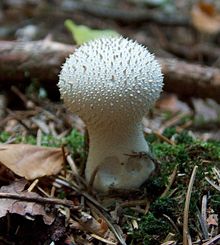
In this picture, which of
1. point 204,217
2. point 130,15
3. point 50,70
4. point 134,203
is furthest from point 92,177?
point 130,15

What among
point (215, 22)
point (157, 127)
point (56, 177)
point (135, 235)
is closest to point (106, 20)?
point (215, 22)

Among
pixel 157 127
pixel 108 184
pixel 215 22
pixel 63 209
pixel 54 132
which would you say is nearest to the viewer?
pixel 63 209

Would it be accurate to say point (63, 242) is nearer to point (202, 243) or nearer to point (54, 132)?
point (202, 243)

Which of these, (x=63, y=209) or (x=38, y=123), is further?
(x=38, y=123)

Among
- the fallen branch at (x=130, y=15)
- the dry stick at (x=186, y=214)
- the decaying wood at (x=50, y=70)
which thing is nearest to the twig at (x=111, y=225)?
the dry stick at (x=186, y=214)

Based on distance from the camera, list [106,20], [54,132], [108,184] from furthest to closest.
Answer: [106,20], [54,132], [108,184]

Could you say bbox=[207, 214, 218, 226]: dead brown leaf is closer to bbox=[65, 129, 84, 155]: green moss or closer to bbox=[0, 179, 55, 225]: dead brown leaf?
bbox=[0, 179, 55, 225]: dead brown leaf

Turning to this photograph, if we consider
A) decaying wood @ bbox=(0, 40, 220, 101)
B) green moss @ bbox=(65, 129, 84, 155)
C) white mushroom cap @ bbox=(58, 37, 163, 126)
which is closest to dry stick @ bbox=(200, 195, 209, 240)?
white mushroom cap @ bbox=(58, 37, 163, 126)
